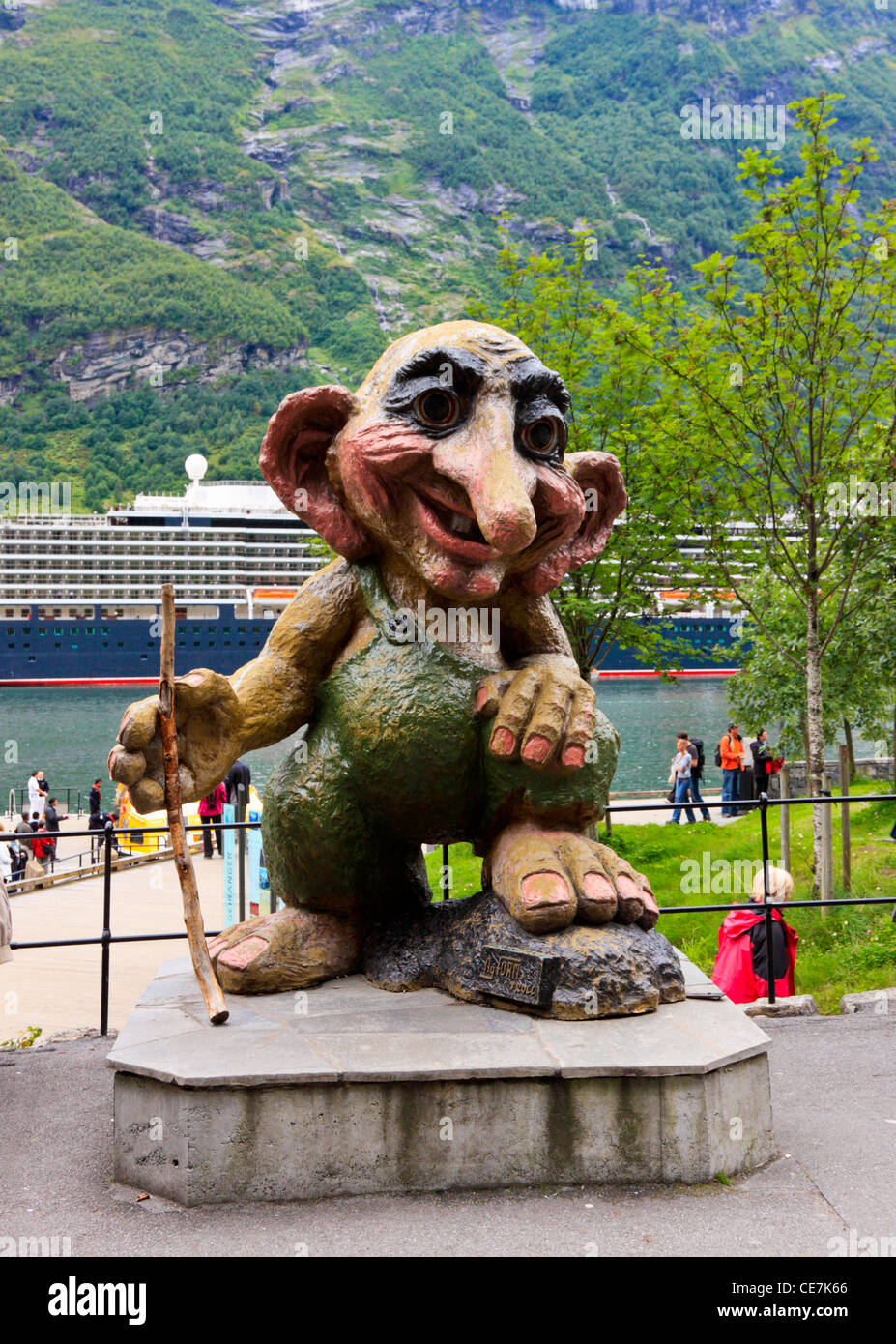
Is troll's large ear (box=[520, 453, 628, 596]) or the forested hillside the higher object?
the forested hillside

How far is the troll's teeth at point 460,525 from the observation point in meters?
3.30

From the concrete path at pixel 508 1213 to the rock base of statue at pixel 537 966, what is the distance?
51cm

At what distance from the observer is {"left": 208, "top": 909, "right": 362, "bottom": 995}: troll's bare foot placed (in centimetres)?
351

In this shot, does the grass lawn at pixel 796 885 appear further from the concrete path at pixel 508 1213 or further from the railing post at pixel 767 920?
the concrete path at pixel 508 1213

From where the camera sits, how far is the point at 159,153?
14538cm

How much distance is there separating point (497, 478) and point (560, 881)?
121 cm

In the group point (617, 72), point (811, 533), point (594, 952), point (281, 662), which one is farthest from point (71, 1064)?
point (617, 72)

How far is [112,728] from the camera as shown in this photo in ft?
121

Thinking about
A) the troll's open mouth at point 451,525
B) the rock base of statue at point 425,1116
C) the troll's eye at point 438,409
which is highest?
the troll's eye at point 438,409

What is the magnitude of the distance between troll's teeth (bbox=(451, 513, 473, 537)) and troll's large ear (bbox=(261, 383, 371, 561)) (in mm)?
395

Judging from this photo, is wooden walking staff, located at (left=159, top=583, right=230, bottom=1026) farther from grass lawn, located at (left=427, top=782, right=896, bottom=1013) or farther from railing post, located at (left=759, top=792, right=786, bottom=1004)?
grass lawn, located at (left=427, top=782, right=896, bottom=1013)

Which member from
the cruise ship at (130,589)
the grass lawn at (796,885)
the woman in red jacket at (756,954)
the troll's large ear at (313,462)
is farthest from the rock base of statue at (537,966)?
the cruise ship at (130,589)

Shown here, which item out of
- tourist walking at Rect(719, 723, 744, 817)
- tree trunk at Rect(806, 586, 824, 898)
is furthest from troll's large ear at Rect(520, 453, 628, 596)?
tourist walking at Rect(719, 723, 744, 817)

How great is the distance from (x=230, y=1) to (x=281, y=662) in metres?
222
